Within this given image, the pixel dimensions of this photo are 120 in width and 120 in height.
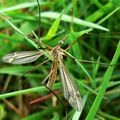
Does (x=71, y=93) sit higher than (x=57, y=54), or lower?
lower

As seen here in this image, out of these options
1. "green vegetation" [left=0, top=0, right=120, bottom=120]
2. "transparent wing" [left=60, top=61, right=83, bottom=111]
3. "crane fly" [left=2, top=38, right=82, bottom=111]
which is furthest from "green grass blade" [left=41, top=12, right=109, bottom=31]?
"transparent wing" [left=60, top=61, right=83, bottom=111]

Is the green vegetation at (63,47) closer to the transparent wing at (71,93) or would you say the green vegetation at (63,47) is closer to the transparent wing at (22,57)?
the transparent wing at (22,57)

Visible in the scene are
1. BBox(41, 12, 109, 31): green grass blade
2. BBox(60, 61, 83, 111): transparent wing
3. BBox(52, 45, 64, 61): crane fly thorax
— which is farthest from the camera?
BBox(41, 12, 109, 31): green grass blade

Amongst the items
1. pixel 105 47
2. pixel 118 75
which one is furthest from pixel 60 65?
pixel 105 47

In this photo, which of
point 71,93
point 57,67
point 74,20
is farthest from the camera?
point 74,20

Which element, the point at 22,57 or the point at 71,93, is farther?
the point at 22,57

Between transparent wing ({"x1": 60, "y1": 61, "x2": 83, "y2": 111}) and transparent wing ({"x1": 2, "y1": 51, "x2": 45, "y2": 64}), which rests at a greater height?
transparent wing ({"x1": 2, "y1": 51, "x2": 45, "y2": 64})

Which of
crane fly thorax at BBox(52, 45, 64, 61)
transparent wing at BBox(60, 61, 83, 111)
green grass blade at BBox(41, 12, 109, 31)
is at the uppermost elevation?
green grass blade at BBox(41, 12, 109, 31)

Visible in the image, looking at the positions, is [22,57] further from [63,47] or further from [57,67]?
[63,47]

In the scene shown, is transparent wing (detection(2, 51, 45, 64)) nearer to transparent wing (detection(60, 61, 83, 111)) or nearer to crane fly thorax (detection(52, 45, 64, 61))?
crane fly thorax (detection(52, 45, 64, 61))

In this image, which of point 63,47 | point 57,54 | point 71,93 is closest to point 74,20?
point 63,47
